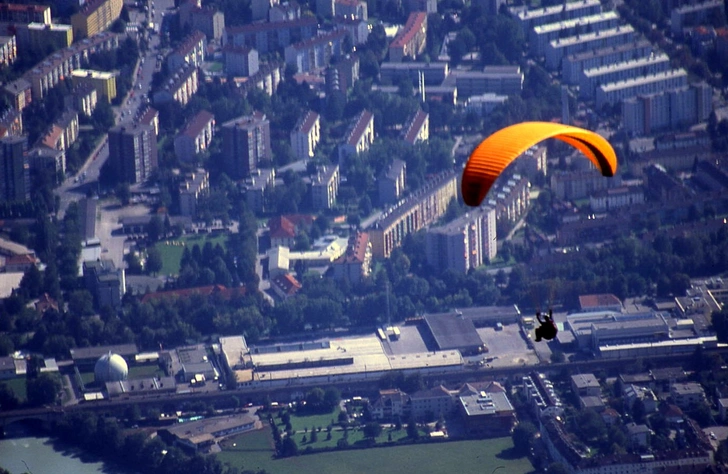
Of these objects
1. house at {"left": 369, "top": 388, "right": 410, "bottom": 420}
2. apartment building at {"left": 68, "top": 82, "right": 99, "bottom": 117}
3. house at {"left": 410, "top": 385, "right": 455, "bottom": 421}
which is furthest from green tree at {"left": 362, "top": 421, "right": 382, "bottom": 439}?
apartment building at {"left": 68, "top": 82, "right": 99, "bottom": 117}

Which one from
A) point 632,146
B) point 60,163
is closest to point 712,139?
point 632,146

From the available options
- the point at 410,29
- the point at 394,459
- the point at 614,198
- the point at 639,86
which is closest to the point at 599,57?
the point at 639,86

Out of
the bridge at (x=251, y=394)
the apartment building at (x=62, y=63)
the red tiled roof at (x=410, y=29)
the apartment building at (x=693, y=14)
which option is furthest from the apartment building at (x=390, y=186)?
the apartment building at (x=693, y=14)

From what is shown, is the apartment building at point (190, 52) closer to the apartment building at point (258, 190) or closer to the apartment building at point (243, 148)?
the apartment building at point (243, 148)

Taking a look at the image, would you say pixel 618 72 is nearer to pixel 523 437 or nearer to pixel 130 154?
pixel 130 154

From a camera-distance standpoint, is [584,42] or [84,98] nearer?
[84,98]
